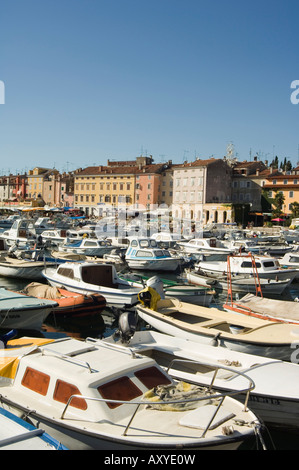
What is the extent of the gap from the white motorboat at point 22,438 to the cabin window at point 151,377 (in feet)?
6.92

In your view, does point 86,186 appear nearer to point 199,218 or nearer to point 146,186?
point 146,186

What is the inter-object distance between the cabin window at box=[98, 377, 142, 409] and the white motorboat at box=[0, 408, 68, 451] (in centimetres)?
127

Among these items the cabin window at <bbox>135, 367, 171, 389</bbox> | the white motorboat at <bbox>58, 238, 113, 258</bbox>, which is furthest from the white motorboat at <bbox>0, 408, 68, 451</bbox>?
the white motorboat at <bbox>58, 238, 113, 258</bbox>

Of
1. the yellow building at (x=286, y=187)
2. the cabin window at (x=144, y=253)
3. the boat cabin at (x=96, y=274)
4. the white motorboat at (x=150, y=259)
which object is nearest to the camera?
the boat cabin at (x=96, y=274)

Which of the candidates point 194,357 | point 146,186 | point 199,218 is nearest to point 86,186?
point 146,186

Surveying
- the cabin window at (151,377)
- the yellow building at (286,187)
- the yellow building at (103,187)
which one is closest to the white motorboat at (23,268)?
the cabin window at (151,377)

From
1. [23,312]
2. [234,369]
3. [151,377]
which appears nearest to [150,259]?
[23,312]

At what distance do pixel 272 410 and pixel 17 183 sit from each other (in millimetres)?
112104

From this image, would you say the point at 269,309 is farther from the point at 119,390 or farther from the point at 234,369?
the point at 119,390

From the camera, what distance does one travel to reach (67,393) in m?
8.03

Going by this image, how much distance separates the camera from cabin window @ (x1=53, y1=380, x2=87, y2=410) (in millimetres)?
7798

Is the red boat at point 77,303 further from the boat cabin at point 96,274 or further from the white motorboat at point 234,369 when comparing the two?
the white motorboat at point 234,369

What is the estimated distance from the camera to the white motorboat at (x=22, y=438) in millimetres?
6492

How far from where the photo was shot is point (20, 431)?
6.93 metres
